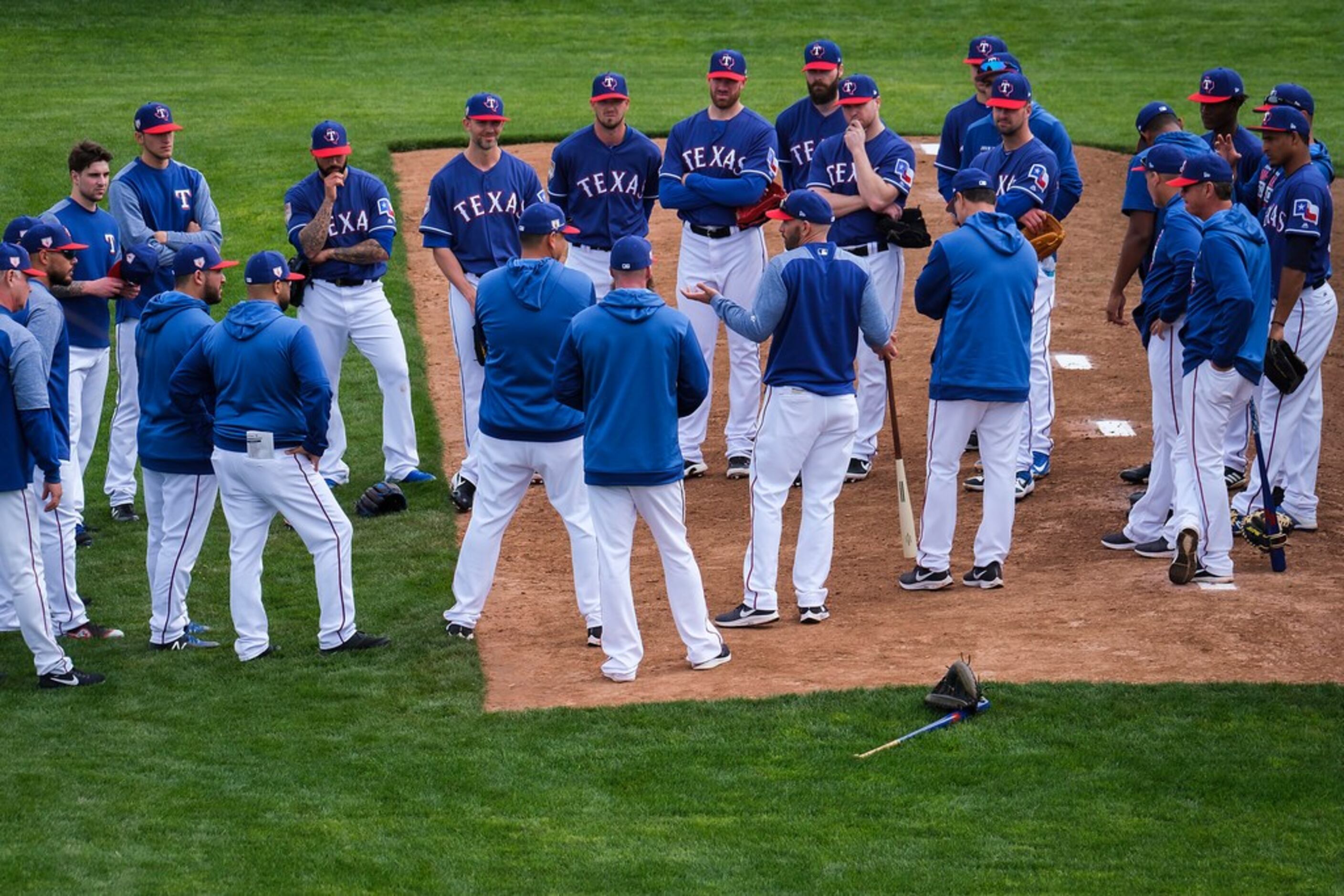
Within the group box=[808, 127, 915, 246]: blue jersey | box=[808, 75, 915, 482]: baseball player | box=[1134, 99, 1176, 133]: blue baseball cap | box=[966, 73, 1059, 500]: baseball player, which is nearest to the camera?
box=[966, 73, 1059, 500]: baseball player

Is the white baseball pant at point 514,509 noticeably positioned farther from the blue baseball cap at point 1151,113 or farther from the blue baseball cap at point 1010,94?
the blue baseball cap at point 1151,113

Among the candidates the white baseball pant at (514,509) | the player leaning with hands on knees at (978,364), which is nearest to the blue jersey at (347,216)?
the white baseball pant at (514,509)

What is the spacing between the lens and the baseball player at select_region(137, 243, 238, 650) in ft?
26.9

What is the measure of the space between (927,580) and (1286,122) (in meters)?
2.98

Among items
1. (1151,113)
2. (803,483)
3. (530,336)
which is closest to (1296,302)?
(1151,113)

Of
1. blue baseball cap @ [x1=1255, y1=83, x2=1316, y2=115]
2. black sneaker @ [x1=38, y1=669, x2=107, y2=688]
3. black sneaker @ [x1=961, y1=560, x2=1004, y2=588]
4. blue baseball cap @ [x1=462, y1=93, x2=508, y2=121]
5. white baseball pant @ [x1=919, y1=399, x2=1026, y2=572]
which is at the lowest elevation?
black sneaker @ [x1=38, y1=669, x2=107, y2=688]

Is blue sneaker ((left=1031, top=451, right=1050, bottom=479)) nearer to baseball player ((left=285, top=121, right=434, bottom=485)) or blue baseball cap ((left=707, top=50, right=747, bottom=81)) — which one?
blue baseball cap ((left=707, top=50, right=747, bottom=81))

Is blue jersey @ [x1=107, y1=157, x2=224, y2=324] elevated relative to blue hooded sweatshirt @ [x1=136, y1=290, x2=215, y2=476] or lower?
elevated

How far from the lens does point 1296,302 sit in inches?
368

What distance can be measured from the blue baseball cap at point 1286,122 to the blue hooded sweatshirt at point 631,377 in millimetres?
3542

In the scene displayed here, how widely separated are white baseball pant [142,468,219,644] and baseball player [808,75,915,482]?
11.9 feet

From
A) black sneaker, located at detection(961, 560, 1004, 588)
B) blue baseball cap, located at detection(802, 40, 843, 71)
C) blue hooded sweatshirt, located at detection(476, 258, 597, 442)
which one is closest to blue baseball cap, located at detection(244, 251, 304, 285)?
blue hooded sweatshirt, located at detection(476, 258, 597, 442)

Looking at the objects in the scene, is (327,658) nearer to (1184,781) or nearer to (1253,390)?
(1184,781)

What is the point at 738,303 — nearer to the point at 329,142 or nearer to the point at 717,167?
the point at 717,167
